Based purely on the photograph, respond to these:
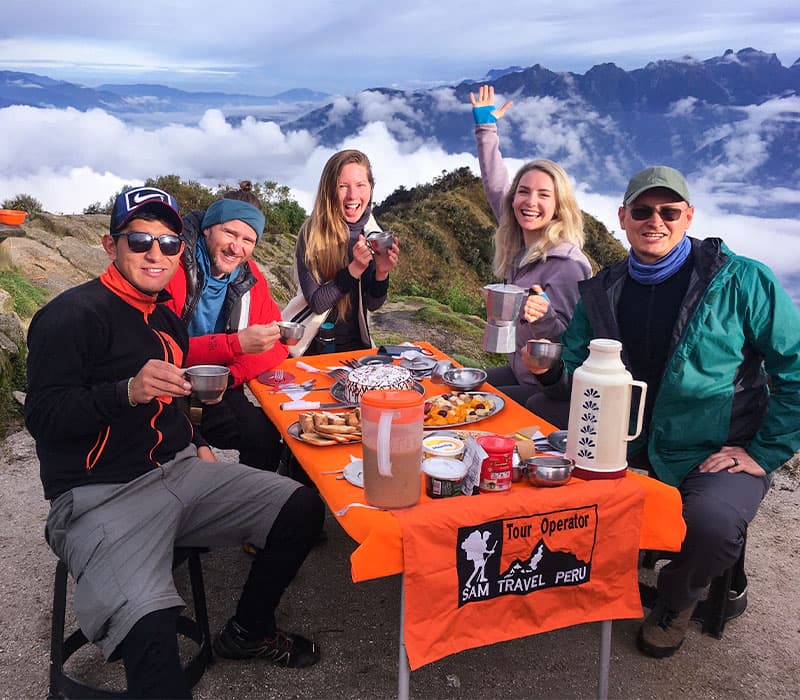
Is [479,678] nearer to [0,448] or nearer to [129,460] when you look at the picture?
[129,460]

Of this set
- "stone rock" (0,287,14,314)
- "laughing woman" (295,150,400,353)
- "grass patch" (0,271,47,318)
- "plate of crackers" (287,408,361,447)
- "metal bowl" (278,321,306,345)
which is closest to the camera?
"plate of crackers" (287,408,361,447)

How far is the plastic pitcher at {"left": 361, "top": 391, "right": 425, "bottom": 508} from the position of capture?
2.26 m

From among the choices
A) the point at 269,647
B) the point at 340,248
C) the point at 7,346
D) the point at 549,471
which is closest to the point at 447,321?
the point at 340,248

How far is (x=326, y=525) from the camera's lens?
4.82 meters

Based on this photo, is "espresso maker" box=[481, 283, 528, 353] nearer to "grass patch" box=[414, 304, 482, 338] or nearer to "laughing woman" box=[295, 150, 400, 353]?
"laughing woman" box=[295, 150, 400, 353]

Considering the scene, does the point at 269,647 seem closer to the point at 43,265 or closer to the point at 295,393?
the point at 295,393

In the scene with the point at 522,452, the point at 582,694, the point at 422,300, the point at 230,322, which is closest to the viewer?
the point at 522,452

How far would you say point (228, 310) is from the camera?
173 inches

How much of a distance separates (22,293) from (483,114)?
6.26m

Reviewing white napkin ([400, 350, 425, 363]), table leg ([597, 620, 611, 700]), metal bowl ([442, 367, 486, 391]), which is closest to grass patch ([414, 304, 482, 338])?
white napkin ([400, 350, 425, 363])

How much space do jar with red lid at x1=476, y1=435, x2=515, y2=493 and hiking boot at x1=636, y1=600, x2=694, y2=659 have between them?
1.55 m

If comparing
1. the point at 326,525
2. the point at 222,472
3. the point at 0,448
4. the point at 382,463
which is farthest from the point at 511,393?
the point at 0,448

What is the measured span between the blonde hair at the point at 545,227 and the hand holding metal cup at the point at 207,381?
244cm

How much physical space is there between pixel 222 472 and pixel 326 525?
1.68m
